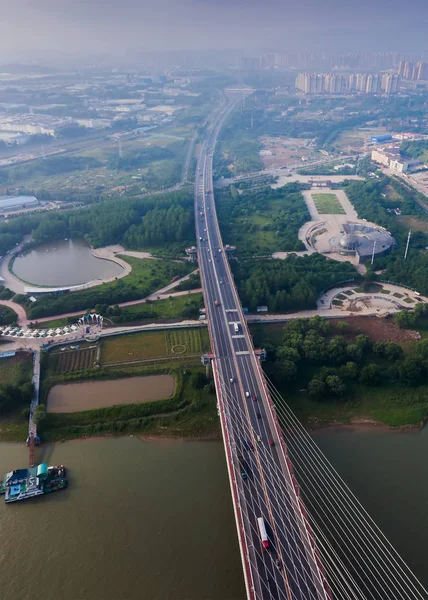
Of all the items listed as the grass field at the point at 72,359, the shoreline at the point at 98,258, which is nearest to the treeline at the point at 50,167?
the shoreline at the point at 98,258

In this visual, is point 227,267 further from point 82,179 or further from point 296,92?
point 296,92

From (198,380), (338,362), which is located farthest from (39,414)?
(338,362)

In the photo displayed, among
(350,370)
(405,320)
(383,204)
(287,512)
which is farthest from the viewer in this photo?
(383,204)

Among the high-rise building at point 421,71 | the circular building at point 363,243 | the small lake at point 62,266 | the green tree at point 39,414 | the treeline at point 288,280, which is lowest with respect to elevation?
the green tree at point 39,414

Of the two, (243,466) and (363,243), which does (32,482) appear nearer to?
(243,466)

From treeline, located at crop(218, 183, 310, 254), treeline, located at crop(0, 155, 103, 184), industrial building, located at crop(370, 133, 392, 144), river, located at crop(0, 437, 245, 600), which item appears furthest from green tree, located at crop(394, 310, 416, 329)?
industrial building, located at crop(370, 133, 392, 144)

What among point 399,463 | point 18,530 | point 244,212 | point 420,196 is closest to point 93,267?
point 244,212

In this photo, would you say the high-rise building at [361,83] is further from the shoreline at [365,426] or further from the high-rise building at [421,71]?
the shoreline at [365,426]
